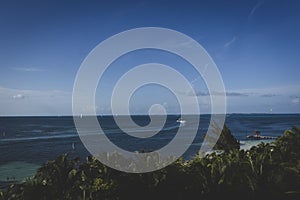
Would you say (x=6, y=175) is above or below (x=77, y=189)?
below

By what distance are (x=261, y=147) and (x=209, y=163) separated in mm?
4366

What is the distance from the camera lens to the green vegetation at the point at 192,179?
1443 centimetres

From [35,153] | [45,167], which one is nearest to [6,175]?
[35,153]

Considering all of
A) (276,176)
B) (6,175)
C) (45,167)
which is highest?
(45,167)

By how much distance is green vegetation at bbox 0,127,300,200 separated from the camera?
47.3 ft

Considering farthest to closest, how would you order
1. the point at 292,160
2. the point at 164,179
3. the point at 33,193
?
1. the point at 292,160
2. the point at 164,179
3. the point at 33,193

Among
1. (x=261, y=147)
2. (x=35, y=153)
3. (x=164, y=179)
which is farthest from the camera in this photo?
(x=35, y=153)

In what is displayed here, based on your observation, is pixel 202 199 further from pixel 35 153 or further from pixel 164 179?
pixel 35 153

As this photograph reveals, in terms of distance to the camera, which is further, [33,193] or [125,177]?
[125,177]

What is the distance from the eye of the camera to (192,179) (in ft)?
55.6

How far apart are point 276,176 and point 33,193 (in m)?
12.2

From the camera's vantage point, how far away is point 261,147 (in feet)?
65.5

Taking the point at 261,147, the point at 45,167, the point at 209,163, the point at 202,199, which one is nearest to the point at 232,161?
the point at 209,163

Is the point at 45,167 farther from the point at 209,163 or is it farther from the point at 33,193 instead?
the point at 209,163
